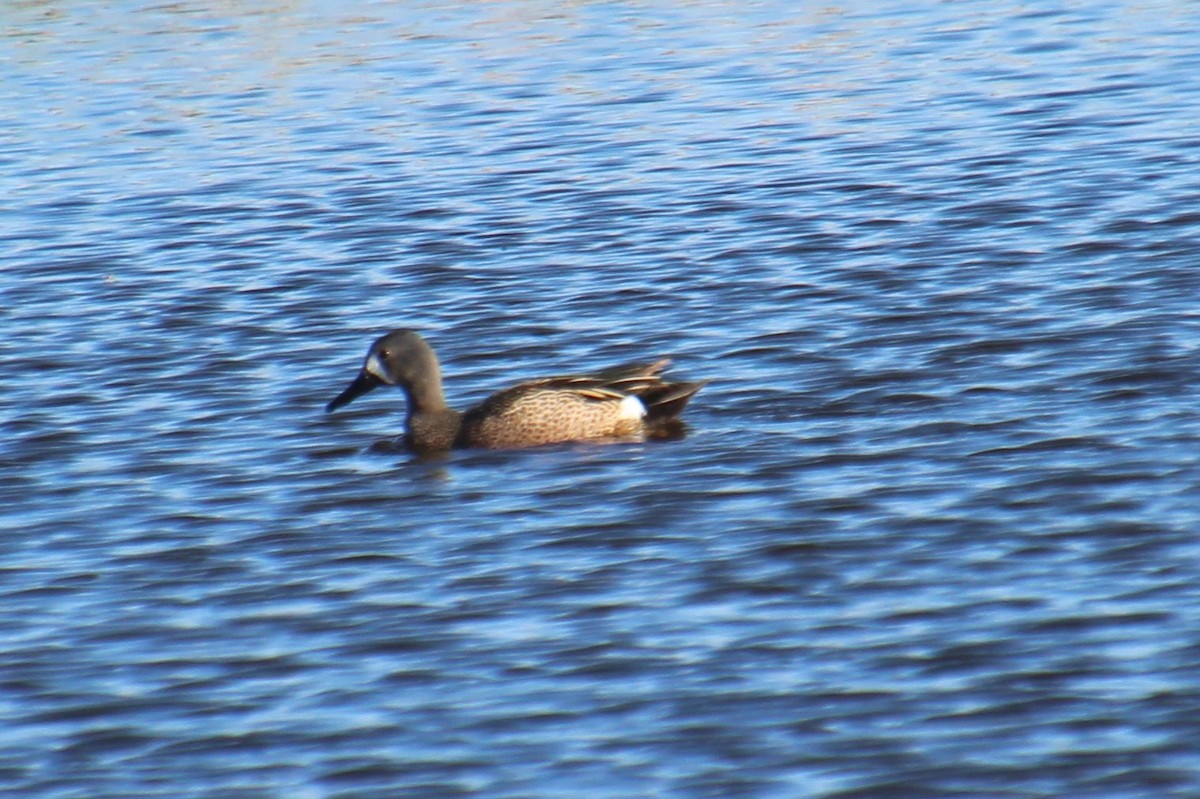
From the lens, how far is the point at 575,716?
6.86m

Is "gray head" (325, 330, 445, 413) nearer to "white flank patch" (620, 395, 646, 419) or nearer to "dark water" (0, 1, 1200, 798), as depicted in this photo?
"dark water" (0, 1, 1200, 798)

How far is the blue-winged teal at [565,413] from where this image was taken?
33.9 ft

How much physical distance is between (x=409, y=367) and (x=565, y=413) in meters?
0.88

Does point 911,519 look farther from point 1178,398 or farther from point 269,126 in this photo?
point 269,126

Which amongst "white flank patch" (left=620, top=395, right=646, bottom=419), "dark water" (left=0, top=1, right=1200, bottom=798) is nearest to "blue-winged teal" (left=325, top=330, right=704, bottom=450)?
"white flank patch" (left=620, top=395, right=646, bottom=419)

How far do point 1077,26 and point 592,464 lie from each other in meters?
13.7

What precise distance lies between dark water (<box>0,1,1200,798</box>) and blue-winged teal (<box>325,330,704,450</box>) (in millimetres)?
134

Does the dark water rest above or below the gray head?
below

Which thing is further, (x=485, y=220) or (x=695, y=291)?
(x=485, y=220)

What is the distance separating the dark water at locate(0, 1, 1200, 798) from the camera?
6.78m

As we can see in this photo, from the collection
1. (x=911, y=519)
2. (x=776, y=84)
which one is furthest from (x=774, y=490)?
(x=776, y=84)

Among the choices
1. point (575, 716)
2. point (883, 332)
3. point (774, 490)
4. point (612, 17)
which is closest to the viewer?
point (575, 716)

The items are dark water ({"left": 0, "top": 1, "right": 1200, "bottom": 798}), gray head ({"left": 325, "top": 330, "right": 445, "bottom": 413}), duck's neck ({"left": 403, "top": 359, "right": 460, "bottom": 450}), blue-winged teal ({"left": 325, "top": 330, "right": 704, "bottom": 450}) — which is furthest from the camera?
gray head ({"left": 325, "top": 330, "right": 445, "bottom": 413})

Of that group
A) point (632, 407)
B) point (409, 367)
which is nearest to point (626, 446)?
point (632, 407)
